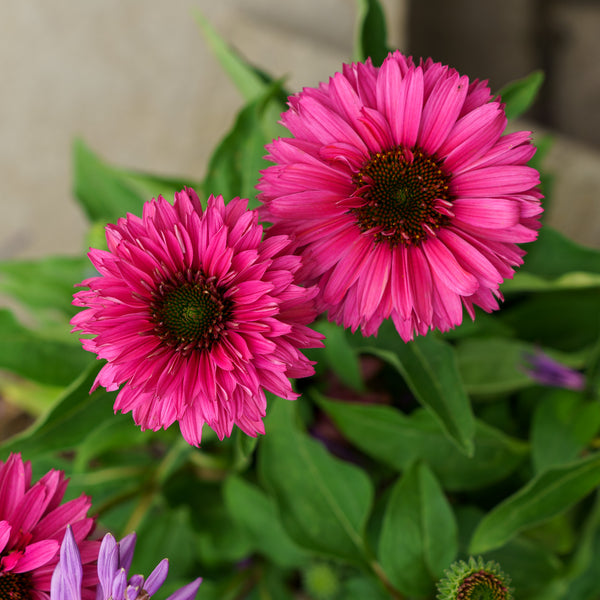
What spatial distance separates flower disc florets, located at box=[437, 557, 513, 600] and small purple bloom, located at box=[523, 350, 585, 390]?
0.66 feet

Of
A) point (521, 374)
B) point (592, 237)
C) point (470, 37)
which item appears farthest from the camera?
point (470, 37)

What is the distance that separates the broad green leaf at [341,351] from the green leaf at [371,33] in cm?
18

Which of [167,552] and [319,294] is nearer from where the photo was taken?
[319,294]

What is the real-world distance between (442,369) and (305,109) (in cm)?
18

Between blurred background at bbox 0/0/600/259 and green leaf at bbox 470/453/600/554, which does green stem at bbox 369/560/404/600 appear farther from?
blurred background at bbox 0/0/600/259

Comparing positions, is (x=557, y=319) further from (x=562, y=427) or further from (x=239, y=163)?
(x=239, y=163)

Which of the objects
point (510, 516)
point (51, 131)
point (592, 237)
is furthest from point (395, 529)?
point (51, 131)

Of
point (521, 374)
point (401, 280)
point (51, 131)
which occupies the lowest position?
point (51, 131)

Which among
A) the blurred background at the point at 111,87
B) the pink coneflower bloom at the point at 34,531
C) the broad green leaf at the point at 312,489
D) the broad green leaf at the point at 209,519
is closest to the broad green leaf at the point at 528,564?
the broad green leaf at the point at 312,489

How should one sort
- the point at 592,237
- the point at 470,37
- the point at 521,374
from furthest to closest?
the point at 470,37 < the point at 592,237 < the point at 521,374

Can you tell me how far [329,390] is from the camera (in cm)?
58

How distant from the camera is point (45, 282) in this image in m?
0.61

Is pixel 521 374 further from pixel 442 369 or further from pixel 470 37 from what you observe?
pixel 470 37

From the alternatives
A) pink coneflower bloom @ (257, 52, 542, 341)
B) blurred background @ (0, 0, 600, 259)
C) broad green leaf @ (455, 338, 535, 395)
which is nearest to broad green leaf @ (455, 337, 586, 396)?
broad green leaf @ (455, 338, 535, 395)
